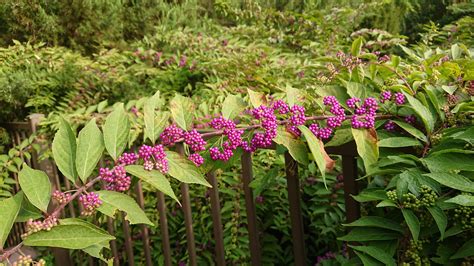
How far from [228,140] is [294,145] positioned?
171 millimetres

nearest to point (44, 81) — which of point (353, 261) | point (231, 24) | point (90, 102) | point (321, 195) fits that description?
point (90, 102)

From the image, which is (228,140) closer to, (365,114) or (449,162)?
(365,114)

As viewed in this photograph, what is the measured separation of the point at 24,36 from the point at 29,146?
8.79 feet

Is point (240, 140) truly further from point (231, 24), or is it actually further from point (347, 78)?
point (231, 24)

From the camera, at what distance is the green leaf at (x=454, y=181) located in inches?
37.1

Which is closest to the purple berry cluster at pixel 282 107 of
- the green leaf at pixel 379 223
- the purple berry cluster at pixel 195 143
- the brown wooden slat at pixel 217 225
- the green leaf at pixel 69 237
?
the purple berry cluster at pixel 195 143

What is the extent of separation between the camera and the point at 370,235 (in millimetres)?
1126

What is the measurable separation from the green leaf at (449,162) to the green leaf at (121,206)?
65 centimetres

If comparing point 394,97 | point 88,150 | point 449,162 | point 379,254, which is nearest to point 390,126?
point 394,97

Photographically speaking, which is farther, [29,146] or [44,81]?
[44,81]

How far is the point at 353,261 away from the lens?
3.83 feet

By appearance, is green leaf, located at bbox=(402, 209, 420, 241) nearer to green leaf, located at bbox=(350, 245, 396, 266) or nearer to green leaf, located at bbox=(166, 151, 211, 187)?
green leaf, located at bbox=(350, 245, 396, 266)

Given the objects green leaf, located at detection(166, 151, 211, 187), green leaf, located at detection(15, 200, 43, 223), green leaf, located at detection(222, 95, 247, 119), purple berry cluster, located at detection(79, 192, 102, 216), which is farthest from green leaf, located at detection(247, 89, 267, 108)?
green leaf, located at detection(15, 200, 43, 223)

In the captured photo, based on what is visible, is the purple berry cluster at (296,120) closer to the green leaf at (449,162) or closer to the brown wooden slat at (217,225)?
the green leaf at (449,162)
